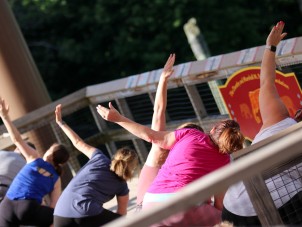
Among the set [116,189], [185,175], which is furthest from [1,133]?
[185,175]

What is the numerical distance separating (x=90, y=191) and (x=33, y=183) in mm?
1001

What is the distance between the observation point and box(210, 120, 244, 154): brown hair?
4934 mm

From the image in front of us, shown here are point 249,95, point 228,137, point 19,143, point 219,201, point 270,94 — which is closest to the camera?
point 219,201

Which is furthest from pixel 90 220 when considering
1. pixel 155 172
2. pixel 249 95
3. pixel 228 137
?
pixel 249 95

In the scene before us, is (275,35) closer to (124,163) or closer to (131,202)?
(124,163)

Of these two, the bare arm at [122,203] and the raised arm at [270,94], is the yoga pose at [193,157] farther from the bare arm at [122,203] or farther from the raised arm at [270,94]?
the bare arm at [122,203]

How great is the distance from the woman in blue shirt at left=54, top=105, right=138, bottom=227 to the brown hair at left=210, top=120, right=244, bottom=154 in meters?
1.15

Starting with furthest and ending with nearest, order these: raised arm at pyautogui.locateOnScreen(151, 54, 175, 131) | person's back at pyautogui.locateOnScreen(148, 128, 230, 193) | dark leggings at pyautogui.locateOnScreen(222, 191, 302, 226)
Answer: raised arm at pyautogui.locateOnScreen(151, 54, 175, 131) < person's back at pyautogui.locateOnScreen(148, 128, 230, 193) < dark leggings at pyautogui.locateOnScreen(222, 191, 302, 226)

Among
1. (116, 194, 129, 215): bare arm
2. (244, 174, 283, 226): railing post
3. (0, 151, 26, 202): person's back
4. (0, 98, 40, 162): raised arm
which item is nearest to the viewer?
(244, 174, 283, 226): railing post

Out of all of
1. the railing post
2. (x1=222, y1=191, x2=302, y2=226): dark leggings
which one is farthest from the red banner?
the railing post

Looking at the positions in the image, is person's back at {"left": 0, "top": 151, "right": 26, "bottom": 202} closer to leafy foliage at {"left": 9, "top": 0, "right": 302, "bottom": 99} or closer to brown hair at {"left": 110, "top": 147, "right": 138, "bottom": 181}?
brown hair at {"left": 110, "top": 147, "right": 138, "bottom": 181}

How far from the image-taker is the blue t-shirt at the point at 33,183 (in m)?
6.93

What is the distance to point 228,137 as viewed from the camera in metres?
4.96

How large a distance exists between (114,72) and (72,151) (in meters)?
13.5
